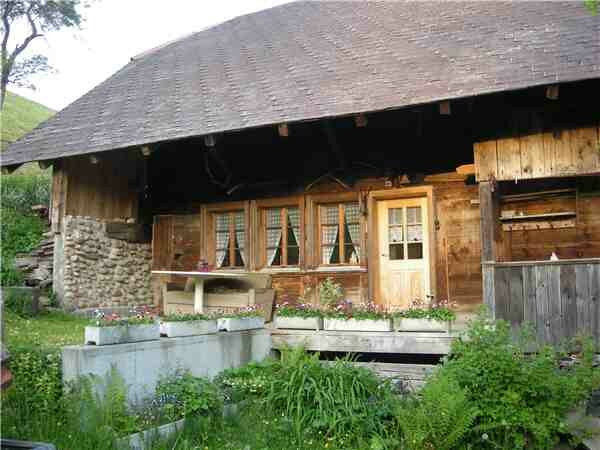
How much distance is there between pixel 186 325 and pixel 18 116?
31070 millimetres

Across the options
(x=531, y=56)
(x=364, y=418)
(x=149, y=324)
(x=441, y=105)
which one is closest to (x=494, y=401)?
(x=364, y=418)

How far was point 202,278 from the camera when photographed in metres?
9.45

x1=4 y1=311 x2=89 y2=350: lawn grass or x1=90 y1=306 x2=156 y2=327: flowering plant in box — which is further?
x1=4 y1=311 x2=89 y2=350: lawn grass

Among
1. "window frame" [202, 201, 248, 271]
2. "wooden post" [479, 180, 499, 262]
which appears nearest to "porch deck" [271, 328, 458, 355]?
"wooden post" [479, 180, 499, 262]

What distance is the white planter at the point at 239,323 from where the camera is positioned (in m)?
7.67

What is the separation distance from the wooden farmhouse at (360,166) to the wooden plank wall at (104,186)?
3 cm

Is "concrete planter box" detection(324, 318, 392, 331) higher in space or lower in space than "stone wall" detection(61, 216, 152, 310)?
lower

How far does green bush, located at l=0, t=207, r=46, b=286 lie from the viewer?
13.0m

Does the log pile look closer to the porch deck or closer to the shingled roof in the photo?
the shingled roof

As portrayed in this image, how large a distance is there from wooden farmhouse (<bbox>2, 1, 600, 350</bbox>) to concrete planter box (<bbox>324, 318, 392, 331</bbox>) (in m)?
1.42

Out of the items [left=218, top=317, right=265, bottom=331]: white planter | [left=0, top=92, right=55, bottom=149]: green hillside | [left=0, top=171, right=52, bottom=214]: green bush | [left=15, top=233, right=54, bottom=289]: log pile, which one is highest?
[left=0, top=92, right=55, bottom=149]: green hillside

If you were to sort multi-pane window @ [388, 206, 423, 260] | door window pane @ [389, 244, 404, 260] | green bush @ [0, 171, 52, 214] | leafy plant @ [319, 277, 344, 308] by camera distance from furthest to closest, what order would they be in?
green bush @ [0, 171, 52, 214]
door window pane @ [389, 244, 404, 260]
multi-pane window @ [388, 206, 423, 260]
leafy plant @ [319, 277, 344, 308]

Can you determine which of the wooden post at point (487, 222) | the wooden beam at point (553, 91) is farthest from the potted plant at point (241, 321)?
the wooden beam at point (553, 91)

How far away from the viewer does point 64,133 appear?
37.6 feet
